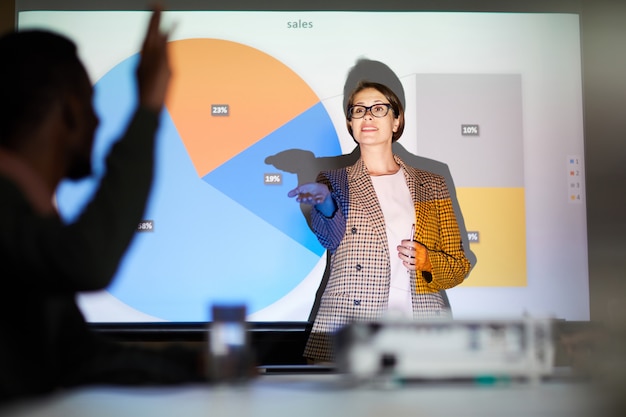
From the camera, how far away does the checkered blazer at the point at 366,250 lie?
2562mm

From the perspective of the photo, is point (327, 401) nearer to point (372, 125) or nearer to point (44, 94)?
point (44, 94)

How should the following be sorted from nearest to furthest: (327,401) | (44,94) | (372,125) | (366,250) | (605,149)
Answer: (327,401)
(44,94)
(366,250)
(372,125)
(605,149)

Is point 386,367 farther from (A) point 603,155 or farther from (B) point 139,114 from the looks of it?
(A) point 603,155

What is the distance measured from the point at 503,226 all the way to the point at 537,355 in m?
1.94

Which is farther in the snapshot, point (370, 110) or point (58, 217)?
point (370, 110)

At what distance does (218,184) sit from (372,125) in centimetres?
71

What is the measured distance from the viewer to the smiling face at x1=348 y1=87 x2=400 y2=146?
2770 mm

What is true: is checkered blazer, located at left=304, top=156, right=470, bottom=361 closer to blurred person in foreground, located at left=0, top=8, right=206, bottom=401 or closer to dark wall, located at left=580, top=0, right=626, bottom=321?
dark wall, located at left=580, top=0, right=626, bottom=321

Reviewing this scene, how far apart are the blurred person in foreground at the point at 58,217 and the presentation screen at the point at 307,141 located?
1.52 m

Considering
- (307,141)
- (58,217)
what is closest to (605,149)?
(307,141)

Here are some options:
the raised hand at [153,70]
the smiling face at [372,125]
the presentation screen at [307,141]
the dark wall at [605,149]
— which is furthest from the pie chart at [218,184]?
the raised hand at [153,70]

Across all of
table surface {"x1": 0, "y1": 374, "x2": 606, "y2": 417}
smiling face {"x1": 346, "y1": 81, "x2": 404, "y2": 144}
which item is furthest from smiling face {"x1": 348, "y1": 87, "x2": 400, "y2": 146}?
table surface {"x1": 0, "y1": 374, "x2": 606, "y2": 417}

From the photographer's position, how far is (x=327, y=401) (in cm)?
87

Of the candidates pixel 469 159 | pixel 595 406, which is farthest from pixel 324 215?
pixel 595 406
